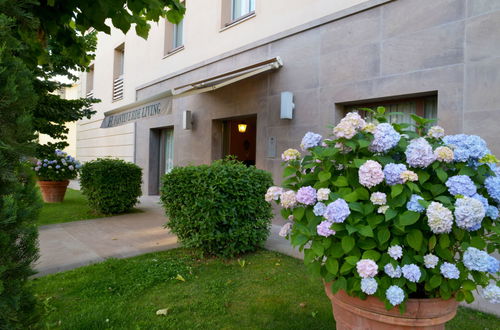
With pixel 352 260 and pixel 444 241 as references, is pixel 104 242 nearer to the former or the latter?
pixel 352 260

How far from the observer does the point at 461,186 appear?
1.67m

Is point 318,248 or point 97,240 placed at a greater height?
point 318,248

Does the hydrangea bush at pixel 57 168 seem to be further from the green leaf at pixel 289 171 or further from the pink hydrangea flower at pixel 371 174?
the pink hydrangea flower at pixel 371 174

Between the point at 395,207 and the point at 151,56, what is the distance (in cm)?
1189

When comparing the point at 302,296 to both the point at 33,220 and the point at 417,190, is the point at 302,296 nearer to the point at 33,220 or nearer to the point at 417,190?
the point at 417,190

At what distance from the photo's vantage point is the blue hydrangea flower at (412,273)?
1.65 metres

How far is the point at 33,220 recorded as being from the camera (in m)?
1.66

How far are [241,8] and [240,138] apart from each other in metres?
4.15

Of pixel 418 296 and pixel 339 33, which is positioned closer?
pixel 418 296

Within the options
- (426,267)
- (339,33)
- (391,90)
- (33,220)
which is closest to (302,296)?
(426,267)

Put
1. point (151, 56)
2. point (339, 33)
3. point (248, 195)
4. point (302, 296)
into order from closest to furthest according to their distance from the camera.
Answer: point (302, 296) → point (248, 195) → point (339, 33) → point (151, 56)

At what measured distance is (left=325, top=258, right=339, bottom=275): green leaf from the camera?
1807 mm

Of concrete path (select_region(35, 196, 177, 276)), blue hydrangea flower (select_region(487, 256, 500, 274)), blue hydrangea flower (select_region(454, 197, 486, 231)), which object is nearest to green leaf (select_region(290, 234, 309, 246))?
blue hydrangea flower (select_region(454, 197, 486, 231))

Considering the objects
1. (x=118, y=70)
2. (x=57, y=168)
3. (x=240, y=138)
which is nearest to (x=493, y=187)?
(x=240, y=138)
